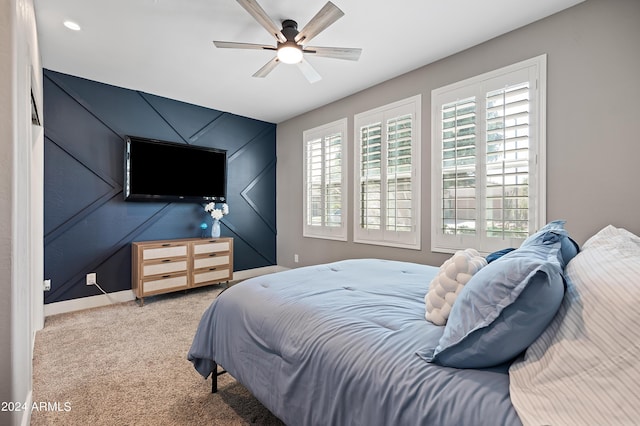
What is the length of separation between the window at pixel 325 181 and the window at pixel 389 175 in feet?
0.92

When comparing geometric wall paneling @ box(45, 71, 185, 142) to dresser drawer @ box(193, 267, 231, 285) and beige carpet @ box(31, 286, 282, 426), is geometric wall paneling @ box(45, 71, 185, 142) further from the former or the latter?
beige carpet @ box(31, 286, 282, 426)

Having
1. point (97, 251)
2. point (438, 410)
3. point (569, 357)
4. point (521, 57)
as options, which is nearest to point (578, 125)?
point (521, 57)

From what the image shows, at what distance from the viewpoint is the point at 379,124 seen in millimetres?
3658

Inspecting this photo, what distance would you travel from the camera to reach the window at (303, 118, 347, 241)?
4.13 metres

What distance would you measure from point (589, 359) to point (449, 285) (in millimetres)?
501

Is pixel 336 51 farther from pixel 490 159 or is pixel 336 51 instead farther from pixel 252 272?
pixel 252 272

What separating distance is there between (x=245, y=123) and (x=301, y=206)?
1586mm

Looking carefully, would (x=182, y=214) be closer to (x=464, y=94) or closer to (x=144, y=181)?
(x=144, y=181)

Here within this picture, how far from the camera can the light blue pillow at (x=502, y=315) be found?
0.83 meters

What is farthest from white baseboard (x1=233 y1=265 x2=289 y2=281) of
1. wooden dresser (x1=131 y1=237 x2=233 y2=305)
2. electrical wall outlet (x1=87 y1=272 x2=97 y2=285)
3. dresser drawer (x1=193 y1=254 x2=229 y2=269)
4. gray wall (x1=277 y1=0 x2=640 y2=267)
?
gray wall (x1=277 y1=0 x2=640 y2=267)

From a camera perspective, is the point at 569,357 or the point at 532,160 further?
the point at 532,160

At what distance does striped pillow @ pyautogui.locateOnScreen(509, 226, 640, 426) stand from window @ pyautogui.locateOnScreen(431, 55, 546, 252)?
187 centimetres

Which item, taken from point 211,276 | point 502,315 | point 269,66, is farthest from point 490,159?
point 211,276

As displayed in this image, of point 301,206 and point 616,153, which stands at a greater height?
point 616,153
